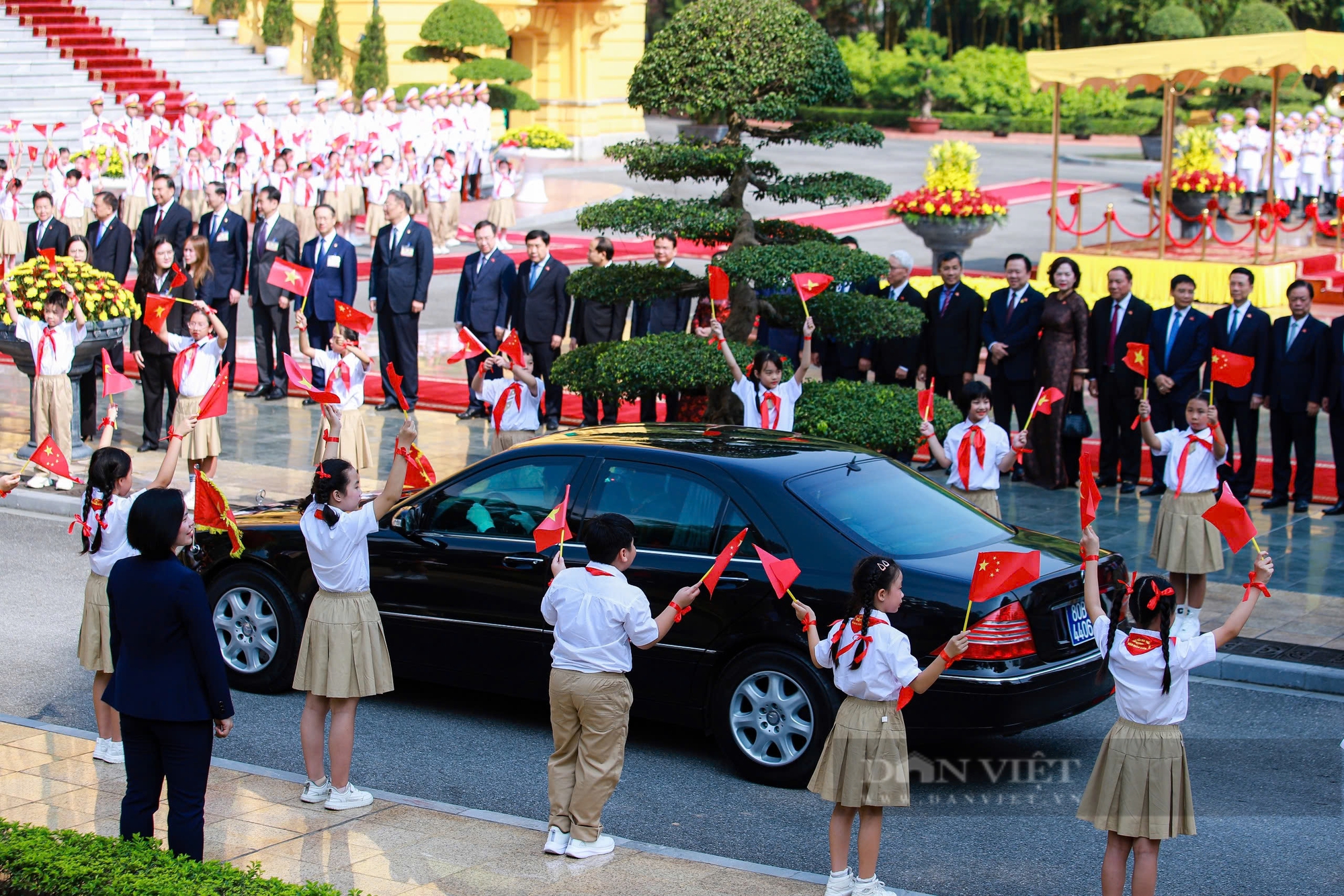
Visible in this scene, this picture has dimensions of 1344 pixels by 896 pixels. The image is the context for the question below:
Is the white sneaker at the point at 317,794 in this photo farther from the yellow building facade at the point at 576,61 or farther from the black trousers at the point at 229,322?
the yellow building facade at the point at 576,61

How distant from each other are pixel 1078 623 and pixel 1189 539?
244cm

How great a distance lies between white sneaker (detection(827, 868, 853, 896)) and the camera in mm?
6027

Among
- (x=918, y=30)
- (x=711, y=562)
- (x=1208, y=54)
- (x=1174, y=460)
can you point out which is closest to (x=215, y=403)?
(x=711, y=562)

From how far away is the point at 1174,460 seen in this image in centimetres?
968

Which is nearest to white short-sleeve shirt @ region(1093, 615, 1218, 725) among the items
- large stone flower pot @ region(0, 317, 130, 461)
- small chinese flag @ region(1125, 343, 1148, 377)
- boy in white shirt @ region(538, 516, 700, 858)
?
boy in white shirt @ region(538, 516, 700, 858)

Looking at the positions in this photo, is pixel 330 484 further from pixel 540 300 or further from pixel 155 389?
pixel 155 389

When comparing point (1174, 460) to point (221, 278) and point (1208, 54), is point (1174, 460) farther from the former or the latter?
point (1208, 54)

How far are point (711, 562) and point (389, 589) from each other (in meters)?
1.84

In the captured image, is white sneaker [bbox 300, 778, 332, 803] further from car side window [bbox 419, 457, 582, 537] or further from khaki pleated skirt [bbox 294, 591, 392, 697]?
car side window [bbox 419, 457, 582, 537]

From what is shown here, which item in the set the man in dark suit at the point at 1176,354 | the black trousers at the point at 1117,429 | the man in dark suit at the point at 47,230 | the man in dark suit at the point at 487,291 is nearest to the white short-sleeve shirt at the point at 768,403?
the man in dark suit at the point at 1176,354

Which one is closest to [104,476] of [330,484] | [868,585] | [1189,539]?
[330,484]

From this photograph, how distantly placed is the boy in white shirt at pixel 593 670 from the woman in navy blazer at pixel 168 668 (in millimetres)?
1335

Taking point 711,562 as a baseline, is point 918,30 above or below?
above

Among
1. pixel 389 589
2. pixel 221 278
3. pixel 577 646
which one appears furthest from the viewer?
pixel 221 278
